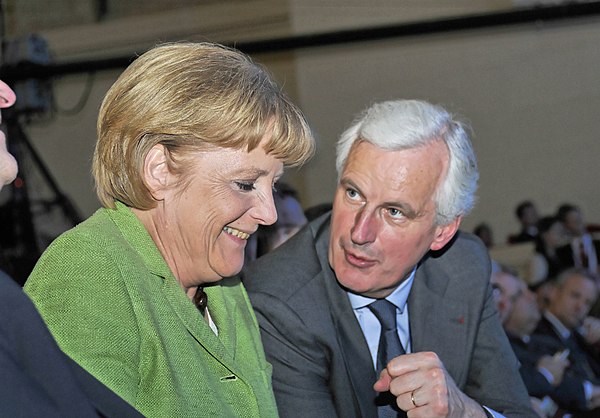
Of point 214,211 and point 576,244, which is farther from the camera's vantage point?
point 576,244

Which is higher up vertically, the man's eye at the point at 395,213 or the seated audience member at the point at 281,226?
the man's eye at the point at 395,213

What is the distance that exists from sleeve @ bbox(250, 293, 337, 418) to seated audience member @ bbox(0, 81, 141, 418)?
42.6 inches

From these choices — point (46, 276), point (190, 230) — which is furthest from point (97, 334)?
point (190, 230)

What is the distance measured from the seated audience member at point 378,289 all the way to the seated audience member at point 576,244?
6079 millimetres

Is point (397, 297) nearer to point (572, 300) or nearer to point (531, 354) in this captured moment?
point (531, 354)

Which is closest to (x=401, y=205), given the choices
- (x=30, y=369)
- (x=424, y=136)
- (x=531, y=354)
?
(x=424, y=136)

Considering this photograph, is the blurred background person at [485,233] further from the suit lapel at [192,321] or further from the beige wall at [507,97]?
the suit lapel at [192,321]

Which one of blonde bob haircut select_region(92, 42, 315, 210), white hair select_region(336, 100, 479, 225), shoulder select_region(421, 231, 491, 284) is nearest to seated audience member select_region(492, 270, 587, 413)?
shoulder select_region(421, 231, 491, 284)

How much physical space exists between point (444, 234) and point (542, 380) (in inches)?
89.9

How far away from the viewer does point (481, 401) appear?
237 cm

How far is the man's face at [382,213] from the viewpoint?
2213 mm

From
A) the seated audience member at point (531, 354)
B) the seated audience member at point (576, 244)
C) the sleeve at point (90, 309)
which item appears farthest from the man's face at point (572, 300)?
the sleeve at point (90, 309)

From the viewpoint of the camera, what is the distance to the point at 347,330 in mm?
2229

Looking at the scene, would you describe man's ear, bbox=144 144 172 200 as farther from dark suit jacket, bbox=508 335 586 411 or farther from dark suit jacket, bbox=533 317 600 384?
dark suit jacket, bbox=533 317 600 384
